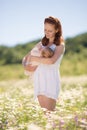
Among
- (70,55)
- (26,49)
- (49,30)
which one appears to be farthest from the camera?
(26,49)

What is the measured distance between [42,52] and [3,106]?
93cm

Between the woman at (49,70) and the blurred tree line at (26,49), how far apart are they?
34886 mm

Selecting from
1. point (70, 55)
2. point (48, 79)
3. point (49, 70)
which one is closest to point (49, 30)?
point (49, 70)

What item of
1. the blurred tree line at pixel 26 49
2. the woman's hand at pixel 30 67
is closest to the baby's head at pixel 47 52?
the woman's hand at pixel 30 67

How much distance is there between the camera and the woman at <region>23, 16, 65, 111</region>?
668 cm

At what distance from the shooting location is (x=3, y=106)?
22.0ft

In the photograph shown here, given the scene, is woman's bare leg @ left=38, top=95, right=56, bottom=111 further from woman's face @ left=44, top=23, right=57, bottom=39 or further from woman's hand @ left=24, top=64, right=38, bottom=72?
woman's face @ left=44, top=23, right=57, bottom=39

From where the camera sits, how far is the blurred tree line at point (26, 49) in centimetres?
4485

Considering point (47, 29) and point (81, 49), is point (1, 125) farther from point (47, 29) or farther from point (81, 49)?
point (81, 49)

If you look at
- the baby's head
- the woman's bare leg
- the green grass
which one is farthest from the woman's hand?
the green grass

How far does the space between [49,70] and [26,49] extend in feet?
143

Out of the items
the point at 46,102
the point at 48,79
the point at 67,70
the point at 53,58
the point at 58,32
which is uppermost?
the point at 58,32

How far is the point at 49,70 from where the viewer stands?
6805 mm

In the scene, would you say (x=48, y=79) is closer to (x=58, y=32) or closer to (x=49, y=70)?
(x=49, y=70)
